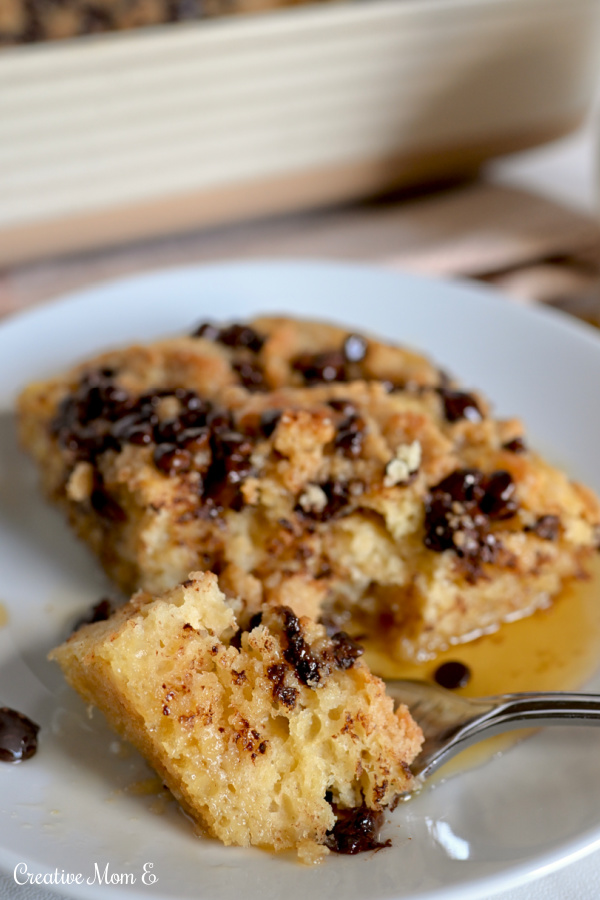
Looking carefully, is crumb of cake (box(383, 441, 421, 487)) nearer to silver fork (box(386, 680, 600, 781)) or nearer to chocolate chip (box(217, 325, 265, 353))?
silver fork (box(386, 680, 600, 781))

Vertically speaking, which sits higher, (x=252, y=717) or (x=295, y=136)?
(x=295, y=136)

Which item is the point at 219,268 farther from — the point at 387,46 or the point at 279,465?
the point at 279,465

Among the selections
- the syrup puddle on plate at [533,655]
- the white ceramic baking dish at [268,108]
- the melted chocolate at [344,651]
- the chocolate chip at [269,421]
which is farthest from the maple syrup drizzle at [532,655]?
the white ceramic baking dish at [268,108]

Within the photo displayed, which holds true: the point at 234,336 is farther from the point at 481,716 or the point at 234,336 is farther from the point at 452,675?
the point at 481,716

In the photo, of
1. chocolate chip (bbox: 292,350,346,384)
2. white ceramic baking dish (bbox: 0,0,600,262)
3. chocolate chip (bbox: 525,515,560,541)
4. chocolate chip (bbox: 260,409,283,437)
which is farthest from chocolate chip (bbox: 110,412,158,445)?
white ceramic baking dish (bbox: 0,0,600,262)

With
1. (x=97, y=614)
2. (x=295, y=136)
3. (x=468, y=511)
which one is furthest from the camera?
(x=295, y=136)

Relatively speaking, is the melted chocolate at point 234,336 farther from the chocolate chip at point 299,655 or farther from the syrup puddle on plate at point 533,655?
the chocolate chip at point 299,655

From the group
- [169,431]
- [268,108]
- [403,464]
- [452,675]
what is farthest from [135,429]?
[268,108]
